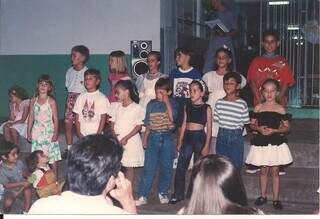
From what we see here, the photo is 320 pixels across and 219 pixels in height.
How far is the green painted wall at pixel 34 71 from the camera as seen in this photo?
7848 mm

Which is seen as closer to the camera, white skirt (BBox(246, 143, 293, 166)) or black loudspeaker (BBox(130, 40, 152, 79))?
white skirt (BBox(246, 143, 293, 166))

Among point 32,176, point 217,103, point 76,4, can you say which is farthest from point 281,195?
point 76,4

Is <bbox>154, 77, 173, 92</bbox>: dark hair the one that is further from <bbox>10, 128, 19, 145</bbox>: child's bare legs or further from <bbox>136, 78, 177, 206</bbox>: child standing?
<bbox>10, 128, 19, 145</bbox>: child's bare legs

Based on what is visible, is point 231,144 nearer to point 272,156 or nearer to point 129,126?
point 272,156

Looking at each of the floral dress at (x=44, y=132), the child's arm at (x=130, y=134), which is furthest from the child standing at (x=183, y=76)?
the floral dress at (x=44, y=132)

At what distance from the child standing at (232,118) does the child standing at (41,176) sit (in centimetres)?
154

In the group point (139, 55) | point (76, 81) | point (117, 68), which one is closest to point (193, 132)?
point (117, 68)

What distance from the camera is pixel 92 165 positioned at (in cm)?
288

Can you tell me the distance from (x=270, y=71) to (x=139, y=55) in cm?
188

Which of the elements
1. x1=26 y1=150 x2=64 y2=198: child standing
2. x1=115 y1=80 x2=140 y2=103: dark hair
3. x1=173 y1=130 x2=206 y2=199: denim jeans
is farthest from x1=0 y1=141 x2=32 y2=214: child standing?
x1=173 y1=130 x2=206 y2=199: denim jeans

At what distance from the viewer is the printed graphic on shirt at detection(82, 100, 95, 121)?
5.52m

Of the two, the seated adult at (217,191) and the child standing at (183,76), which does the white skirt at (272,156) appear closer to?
the child standing at (183,76)

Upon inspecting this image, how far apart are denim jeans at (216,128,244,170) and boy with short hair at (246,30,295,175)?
410 millimetres

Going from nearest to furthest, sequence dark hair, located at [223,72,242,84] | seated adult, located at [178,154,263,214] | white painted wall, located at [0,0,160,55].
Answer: seated adult, located at [178,154,263,214] → dark hair, located at [223,72,242,84] → white painted wall, located at [0,0,160,55]
